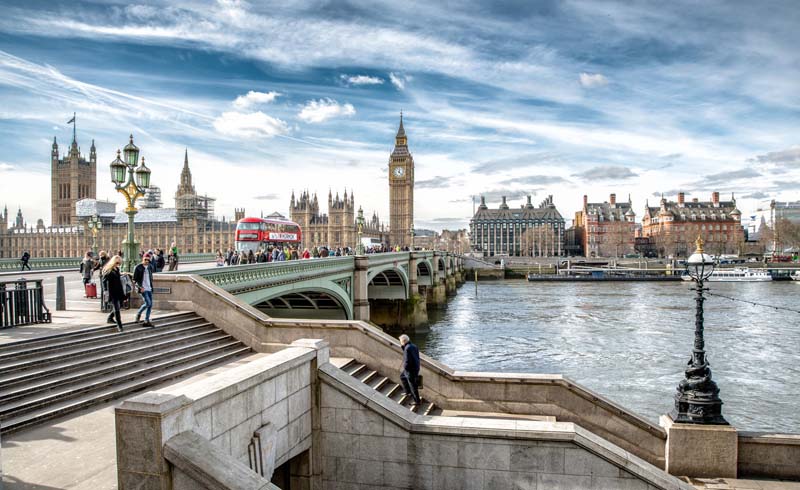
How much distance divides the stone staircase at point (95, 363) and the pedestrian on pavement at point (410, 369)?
3.49 m

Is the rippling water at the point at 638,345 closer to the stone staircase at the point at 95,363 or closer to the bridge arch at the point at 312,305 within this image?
the bridge arch at the point at 312,305

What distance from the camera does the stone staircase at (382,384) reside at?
11.9 m

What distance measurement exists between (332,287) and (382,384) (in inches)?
520

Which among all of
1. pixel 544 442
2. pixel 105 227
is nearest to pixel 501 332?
pixel 544 442

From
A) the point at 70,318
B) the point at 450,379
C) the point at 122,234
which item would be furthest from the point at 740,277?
the point at 122,234

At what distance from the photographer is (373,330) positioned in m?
12.9

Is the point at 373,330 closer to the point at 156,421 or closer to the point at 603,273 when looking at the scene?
the point at 156,421

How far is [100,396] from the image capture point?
27.6ft

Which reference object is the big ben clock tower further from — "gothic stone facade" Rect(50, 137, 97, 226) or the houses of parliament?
"gothic stone facade" Rect(50, 137, 97, 226)

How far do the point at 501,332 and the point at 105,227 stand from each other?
104113 millimetres

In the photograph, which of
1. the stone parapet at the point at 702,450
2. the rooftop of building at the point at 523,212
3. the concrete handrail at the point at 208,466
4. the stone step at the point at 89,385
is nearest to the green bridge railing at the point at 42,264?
the stone step at the point at 89,385

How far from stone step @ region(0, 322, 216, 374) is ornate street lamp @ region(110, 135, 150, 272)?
418 centimetres

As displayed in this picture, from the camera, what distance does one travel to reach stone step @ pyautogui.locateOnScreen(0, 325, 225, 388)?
8312mm

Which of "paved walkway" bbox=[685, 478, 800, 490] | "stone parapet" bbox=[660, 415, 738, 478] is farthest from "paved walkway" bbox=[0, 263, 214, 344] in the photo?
"paved walkway" bbox=[685, 478, 800, 490]
